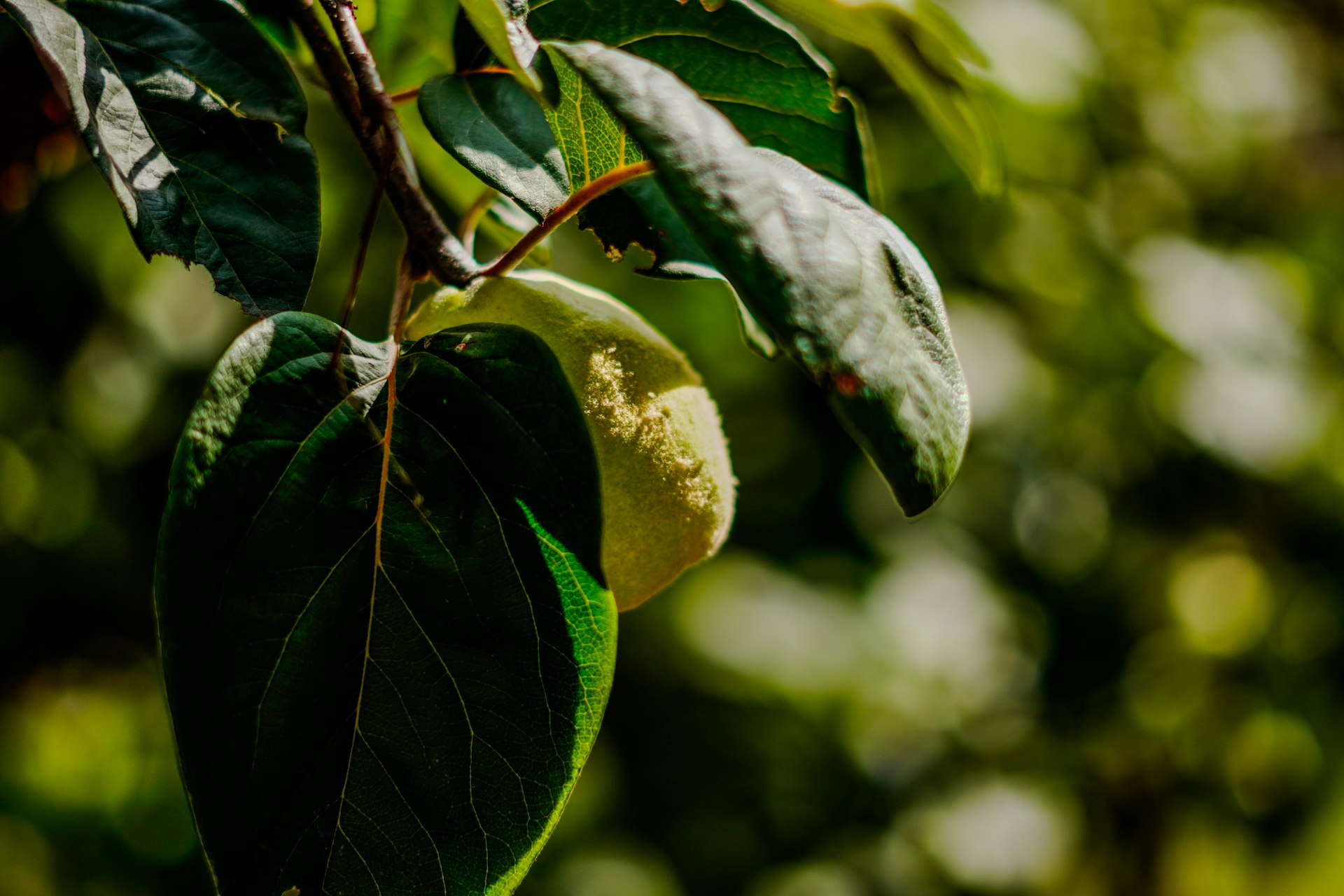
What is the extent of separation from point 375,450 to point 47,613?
126 centimetres

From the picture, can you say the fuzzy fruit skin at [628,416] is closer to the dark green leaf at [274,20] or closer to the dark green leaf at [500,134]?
the dark green leaf at [500,134]

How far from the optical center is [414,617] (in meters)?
0.43

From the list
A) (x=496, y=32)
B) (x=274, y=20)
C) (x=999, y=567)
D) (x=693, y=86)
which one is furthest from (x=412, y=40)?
(x=999, y=567)

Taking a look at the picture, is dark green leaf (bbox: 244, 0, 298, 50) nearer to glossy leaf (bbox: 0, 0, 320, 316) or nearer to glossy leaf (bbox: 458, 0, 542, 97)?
glossy leaf (bbox: 0, 0, 320, 316)

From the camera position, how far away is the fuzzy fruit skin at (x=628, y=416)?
19.7 inches

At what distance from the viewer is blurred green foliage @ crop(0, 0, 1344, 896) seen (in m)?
1.54

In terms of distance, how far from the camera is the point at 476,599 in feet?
1.42

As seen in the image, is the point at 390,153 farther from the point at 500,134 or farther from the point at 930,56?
the point at 930,56

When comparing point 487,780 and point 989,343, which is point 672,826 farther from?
point 487,780

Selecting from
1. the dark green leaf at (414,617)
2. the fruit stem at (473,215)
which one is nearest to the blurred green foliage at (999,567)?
the fruit stem at (473,215)

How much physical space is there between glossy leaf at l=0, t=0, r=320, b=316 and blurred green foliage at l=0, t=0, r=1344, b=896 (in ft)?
3.21

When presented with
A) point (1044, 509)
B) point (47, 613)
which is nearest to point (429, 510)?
point (47, 613)

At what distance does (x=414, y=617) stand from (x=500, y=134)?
227 millimetres

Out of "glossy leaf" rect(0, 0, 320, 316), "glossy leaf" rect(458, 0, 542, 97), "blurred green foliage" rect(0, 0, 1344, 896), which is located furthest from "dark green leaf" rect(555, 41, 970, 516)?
"blurred green foliage" rect(0, 0, 1344, 896)
